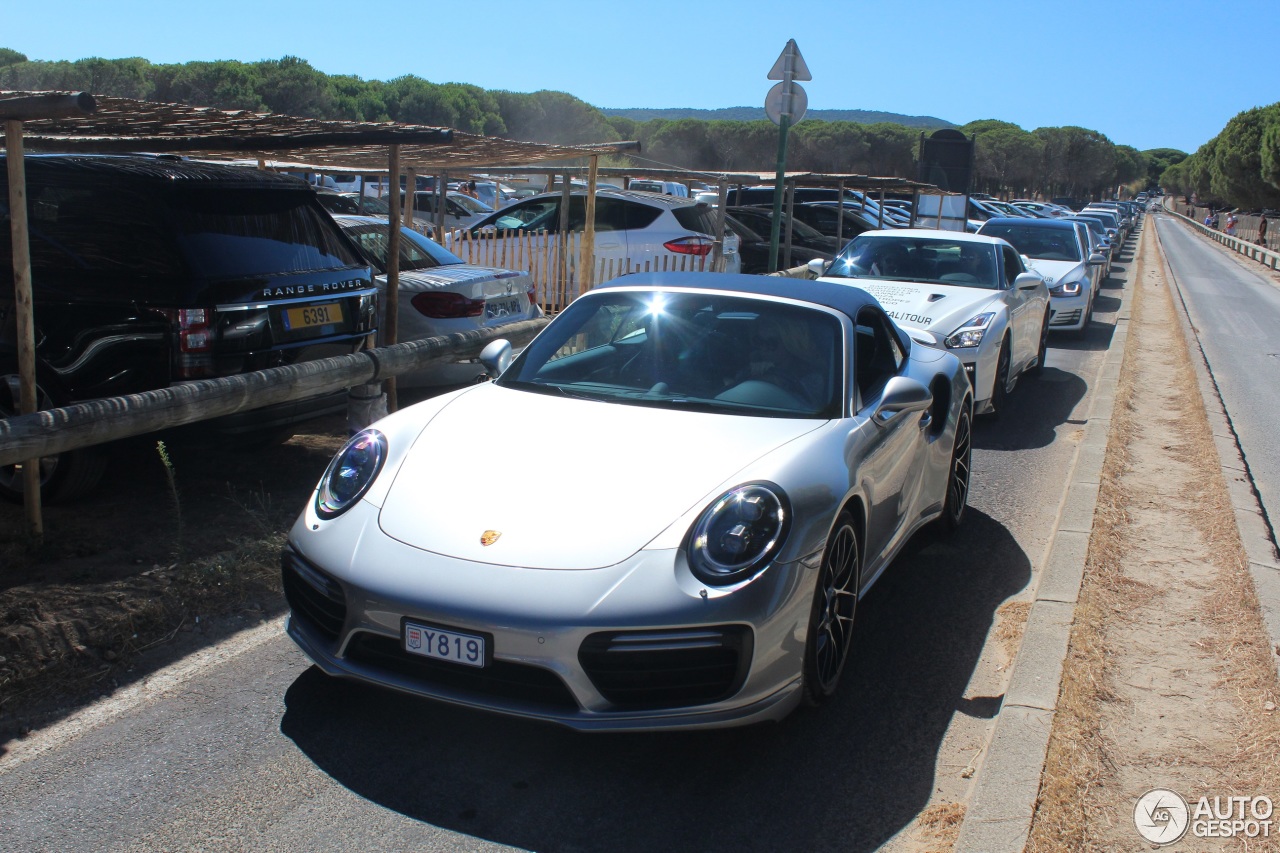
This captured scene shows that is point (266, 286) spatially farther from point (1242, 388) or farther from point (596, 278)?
point (1242, 388)

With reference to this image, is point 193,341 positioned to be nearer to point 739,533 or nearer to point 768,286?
point 768,286

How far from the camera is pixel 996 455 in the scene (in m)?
8.10

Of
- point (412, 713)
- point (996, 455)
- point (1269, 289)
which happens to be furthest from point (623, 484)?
point (1269, 289)

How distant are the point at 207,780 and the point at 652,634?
1404 mm

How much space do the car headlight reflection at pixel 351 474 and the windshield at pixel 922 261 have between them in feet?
22.6

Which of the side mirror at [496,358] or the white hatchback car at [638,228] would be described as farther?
the white hatchback car at [638,228]

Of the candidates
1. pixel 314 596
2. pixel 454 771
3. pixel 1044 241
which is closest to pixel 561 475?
pixel 314 596

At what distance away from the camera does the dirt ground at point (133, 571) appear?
12.8 ft

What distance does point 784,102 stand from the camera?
457 inches

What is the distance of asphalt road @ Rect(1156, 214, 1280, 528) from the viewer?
340 inches

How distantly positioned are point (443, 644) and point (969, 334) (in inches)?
252

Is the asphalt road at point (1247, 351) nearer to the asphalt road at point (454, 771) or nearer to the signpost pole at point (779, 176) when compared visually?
the asphalt road at point (454, 771)

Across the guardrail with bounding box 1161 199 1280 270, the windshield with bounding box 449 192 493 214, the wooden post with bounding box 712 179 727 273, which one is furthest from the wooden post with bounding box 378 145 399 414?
the guardrail with bounding box 1161 199 1280 270

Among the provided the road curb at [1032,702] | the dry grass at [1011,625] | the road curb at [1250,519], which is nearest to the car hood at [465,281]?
the road curb at [1032,702]
